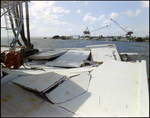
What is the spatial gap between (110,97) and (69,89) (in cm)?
109

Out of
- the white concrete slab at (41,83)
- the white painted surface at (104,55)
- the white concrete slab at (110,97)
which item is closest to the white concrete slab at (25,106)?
the white concrete slab at (41,83)

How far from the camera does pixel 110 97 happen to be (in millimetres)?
2836

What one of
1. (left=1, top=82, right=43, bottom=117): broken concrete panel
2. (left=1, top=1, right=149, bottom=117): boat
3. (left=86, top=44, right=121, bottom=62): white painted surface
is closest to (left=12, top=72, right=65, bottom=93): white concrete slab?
(left=1, top=1, right=149, bottom=117): boat

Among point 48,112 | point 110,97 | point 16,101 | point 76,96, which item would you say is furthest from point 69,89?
point 16,101

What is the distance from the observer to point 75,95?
113 inches

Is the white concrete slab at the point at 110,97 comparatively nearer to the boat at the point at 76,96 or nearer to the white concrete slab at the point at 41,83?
the boat at the point at 76,96

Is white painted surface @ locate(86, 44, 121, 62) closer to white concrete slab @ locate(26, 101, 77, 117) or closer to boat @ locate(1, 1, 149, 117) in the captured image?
boat @ locate(1, 1, 149, 117)

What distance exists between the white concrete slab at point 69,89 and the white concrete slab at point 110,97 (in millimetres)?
135

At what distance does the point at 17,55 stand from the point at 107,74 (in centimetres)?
377

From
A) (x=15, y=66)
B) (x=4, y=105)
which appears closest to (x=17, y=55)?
(x=15, y=66)

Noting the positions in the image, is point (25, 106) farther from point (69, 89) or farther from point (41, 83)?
point (69, 89)

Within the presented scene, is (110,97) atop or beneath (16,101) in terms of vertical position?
beneath

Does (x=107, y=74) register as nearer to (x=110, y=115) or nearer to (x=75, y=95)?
(x=75, y=95)

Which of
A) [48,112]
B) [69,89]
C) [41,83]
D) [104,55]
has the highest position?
[104,55]
